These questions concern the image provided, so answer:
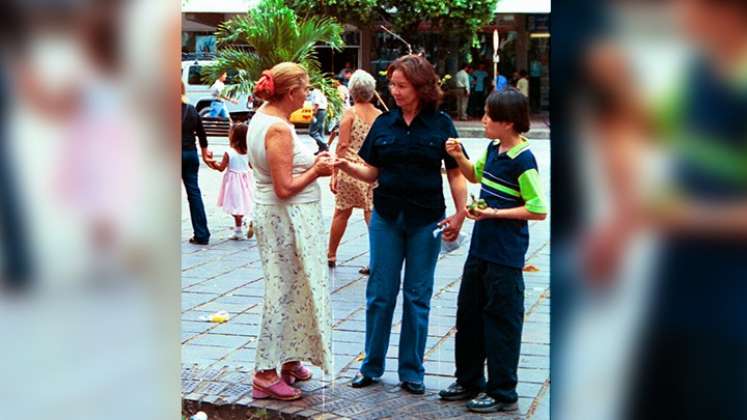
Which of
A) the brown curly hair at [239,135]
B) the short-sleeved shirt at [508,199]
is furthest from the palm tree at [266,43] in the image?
the short-sleeved shirt at [508,199]

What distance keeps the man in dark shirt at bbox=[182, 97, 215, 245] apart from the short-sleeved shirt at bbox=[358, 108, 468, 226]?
4682mm

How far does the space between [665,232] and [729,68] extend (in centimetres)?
34

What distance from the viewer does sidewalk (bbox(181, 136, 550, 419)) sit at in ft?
16.1

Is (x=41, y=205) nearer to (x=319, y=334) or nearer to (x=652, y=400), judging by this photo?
(x=652, y=400)

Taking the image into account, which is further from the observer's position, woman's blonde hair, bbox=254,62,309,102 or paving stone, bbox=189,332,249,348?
paving stone, bbox=189,332,249,348

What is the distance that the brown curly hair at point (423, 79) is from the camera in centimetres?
500

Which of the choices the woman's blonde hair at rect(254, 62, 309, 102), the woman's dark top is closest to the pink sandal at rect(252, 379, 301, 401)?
the woman's blonde hair at rect(254, 62, 309, 102)

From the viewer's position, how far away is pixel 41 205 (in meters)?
2.12

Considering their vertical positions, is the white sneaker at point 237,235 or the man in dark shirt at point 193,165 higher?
the man in dark shirt at point 193,165

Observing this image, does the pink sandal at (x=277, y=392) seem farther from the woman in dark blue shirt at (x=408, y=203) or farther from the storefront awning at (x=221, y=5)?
the storefront awning at (x=221, y=5)

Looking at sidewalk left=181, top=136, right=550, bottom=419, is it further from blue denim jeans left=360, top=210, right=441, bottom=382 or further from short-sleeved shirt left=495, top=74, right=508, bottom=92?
short-sleeved shirt left=495, top=74, right=508, bottom=92

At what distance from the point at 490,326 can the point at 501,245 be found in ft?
1.37

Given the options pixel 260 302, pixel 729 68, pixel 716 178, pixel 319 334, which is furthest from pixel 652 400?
pixel 260 302

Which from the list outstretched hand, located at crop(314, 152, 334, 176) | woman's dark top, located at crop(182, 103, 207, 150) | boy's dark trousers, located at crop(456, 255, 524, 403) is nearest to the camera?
boy's dark trousers, located at crop(456, 255, 524, 403)
